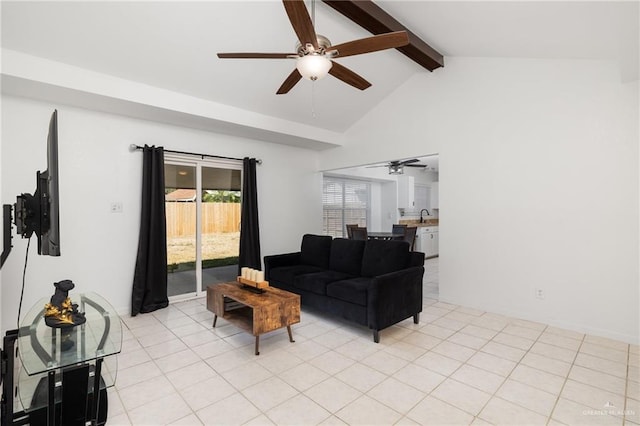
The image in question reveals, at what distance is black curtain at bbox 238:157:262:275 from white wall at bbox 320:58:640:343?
2495 mm

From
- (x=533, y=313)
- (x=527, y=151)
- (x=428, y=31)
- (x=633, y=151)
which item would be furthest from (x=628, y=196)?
(x=428, y=31)

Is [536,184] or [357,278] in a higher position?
[536,184]

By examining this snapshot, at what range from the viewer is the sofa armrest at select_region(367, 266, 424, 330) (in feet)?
10.0

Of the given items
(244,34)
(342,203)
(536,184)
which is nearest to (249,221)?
(244,34)

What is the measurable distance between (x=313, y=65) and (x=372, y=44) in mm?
435

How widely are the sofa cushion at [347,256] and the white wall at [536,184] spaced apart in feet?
4.10

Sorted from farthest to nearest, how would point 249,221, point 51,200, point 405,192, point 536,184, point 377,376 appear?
point 405,192 < point 249,221 < point 536,184 < point 377,376 < point 51,200

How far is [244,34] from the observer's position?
320 centimetres

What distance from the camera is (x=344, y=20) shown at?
325cm

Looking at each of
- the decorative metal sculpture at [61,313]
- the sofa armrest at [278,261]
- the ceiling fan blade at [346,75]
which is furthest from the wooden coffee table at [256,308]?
the ceiling fan blade at [346,75]

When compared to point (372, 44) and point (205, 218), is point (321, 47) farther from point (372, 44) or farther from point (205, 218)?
point (205, 218)

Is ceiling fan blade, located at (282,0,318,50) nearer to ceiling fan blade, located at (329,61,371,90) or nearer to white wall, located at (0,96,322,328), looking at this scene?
ceiling fan blade, located at (329,61,371,90)

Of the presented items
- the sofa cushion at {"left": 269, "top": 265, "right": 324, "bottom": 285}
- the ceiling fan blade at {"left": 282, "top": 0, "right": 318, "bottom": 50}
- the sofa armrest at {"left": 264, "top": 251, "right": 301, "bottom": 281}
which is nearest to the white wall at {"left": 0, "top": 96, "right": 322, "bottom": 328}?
the sofa armrest at {"left": 264, "top": 251, "right": 301, "bottom": 281}

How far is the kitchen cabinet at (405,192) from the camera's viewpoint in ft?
28.1
